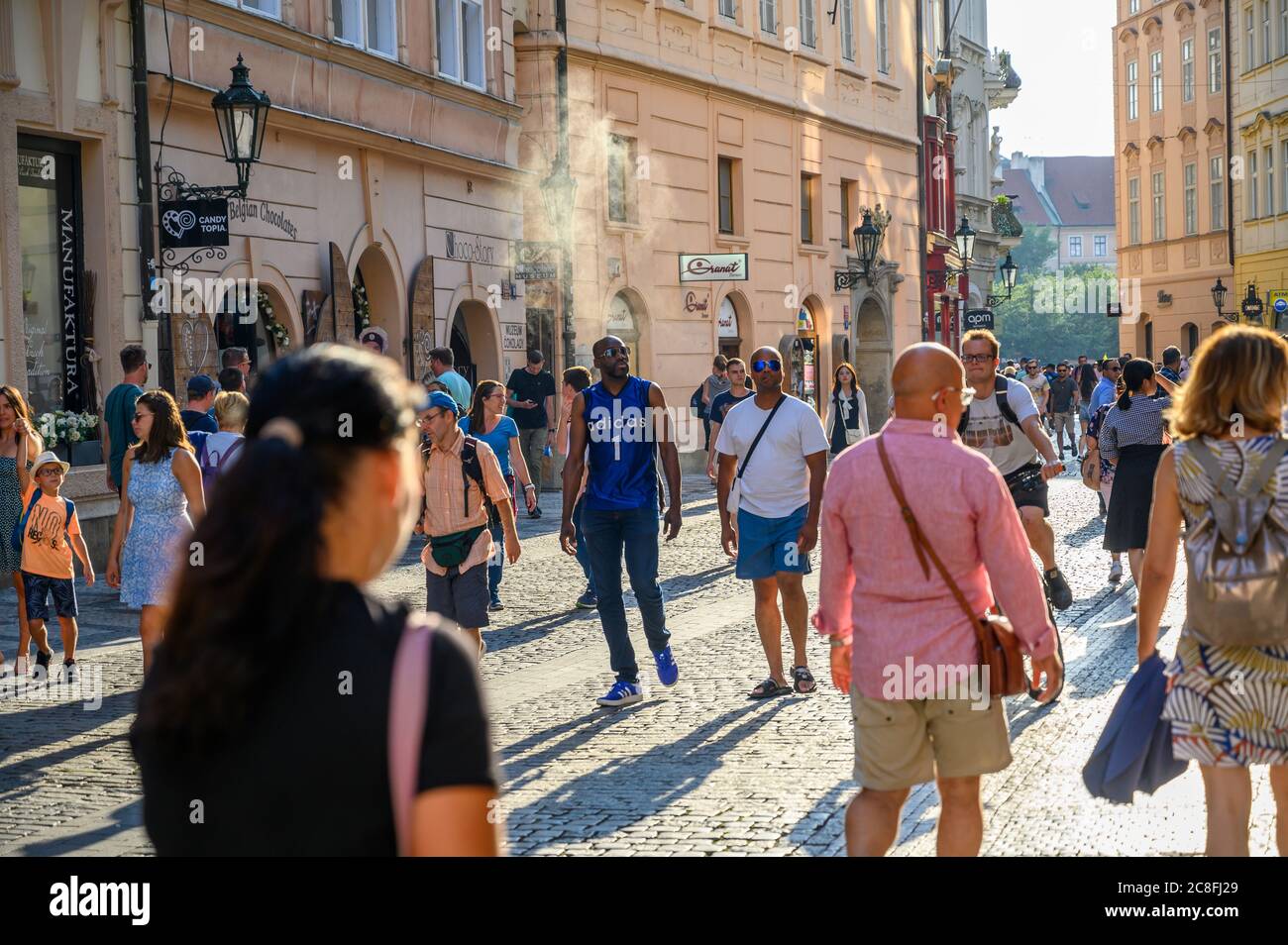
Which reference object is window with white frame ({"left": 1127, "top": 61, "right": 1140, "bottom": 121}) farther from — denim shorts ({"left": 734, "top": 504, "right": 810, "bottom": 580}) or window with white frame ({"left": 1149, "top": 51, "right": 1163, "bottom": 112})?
denim shorts ({"left": 734, "top": 504, "right": 810, "bottom": 580})

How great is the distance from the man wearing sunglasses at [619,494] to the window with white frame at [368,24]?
12.7 metres

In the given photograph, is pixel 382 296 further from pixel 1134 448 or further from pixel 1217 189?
pixel 1217 189

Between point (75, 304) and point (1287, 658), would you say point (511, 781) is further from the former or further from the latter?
point (75, 304)

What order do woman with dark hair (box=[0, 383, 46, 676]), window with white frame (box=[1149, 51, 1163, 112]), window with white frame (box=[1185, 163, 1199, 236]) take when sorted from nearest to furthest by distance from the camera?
1. woman with dark hair (box=[0, 383, 46, 676])
2. window with white frame (box=[1185, 163, 1199, 236])
3. window with white frame (box=[1149, 51, 1163, 112])

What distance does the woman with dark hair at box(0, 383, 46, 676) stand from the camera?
10.9 m

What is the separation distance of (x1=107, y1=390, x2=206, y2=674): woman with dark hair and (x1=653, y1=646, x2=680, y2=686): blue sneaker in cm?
259

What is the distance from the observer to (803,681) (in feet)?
32.5

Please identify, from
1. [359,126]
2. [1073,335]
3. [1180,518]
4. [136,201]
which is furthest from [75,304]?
[1073,335]

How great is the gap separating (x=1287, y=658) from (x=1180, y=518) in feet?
1.69

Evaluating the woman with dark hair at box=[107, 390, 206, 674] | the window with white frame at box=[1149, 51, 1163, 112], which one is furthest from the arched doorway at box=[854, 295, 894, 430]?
the woman with dark hair at box=[107, 390, 206, 674]

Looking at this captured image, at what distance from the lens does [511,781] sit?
7762 mm

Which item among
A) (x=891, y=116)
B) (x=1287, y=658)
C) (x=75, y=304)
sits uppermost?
(x=891, y=116)

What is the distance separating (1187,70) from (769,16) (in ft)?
102

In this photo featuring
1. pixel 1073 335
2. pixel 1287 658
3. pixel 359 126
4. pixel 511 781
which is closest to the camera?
pixel 1287 658
